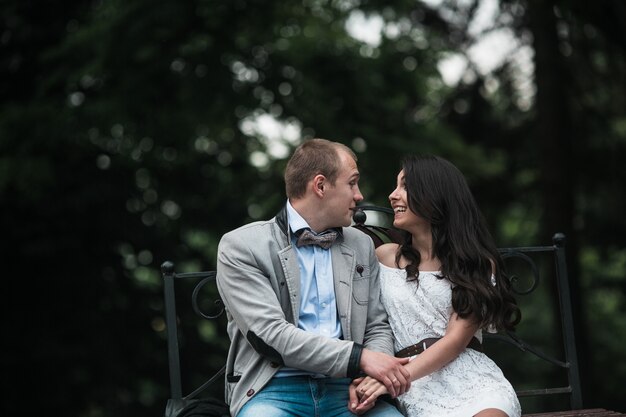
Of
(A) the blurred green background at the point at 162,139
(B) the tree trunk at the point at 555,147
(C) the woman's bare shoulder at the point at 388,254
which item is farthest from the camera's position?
(B) the tree trunk at the point at 555,147

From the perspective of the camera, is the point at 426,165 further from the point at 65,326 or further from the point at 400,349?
the point at 65,326

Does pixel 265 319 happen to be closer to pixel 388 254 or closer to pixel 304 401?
pixel 304 401

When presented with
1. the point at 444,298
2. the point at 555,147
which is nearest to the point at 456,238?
the point at 444,298

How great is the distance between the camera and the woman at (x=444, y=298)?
13.1 ft

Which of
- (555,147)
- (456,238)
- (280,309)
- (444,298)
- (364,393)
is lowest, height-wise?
(555,147)

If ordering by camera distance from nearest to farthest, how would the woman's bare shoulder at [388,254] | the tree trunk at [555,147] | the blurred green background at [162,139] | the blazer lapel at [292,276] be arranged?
the blazer lapel at [292,276], the woman's bare shoulder at [388,254], the blurred green background at [162,139], the tree trunk at [555,147]

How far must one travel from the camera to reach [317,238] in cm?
409

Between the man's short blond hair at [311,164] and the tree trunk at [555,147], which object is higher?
the man's short blond hair at [311,164]

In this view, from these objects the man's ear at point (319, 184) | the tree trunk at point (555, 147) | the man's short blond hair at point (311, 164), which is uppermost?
the man's short blond hair at point (311, 164)

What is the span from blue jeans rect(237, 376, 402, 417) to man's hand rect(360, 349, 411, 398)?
14 cm

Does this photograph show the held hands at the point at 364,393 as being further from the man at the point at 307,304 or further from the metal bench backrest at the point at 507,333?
the metal bench backrest at the point at 507,333

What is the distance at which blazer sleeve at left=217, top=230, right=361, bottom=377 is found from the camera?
3766 mm

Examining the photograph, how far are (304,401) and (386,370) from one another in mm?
373

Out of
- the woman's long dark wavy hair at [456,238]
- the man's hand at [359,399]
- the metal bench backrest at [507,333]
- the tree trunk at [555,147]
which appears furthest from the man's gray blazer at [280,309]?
the tree trunk at [555,147]
